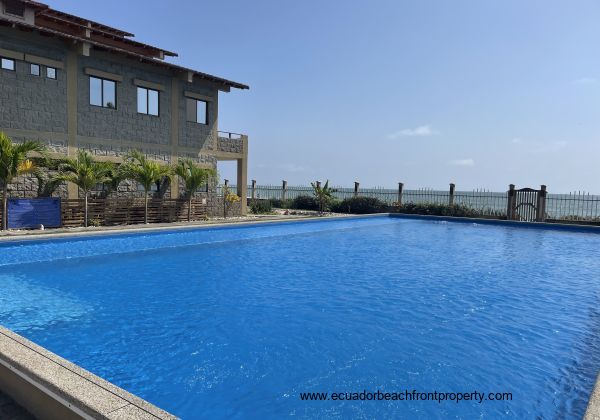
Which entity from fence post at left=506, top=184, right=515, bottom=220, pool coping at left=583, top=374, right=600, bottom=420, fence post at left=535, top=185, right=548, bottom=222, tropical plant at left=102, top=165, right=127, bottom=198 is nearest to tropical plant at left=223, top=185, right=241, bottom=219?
tropical plant at left=102, top=165, right=127, bottom=198

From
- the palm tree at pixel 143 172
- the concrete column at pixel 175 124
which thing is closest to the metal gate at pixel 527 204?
the concrete column at pixel 175 124

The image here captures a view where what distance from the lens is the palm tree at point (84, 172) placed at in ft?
46.1

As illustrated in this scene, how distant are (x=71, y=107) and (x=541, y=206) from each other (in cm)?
2244

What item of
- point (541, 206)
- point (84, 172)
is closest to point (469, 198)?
point (541, 206)

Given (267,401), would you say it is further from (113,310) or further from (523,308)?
(523,308)

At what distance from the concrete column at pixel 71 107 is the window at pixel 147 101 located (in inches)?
111

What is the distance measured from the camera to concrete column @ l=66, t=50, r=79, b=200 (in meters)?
15.4

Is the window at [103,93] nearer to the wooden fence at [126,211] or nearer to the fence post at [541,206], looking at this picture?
the wooden fence at [126,211]

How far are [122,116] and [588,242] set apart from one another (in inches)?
765

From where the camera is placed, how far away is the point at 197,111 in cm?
2048

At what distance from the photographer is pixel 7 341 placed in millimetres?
3811

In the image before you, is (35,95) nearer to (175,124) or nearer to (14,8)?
(14,8)

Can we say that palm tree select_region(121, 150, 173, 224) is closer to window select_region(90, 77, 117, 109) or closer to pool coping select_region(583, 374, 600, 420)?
window select_region(90, 77, 117, 109)

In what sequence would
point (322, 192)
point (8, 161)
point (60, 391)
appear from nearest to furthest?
point (60, 391) < point (8, 161) < point (322, 192)
